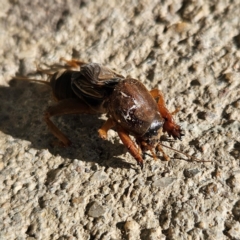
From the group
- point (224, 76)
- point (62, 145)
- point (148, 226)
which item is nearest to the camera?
point (148, 226)

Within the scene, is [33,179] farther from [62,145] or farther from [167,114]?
[167,114]

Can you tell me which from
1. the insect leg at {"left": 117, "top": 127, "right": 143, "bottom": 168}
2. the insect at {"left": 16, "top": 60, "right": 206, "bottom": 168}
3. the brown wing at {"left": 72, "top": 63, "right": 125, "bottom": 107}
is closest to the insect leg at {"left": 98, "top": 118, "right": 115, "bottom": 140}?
the insect at {"left": 16, "top": 60, "right": 206, "bottom": 168}

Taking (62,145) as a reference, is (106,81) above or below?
above

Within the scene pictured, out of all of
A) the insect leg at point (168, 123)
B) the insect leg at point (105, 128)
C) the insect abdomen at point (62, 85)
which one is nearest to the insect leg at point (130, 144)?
the insect leg at point (105, 128)

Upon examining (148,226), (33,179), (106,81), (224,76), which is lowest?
(33,179)

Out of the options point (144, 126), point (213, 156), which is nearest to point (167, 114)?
point (144, 126)

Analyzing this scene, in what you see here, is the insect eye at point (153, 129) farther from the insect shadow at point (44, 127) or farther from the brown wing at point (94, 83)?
the brown wing at point (94, 83)
